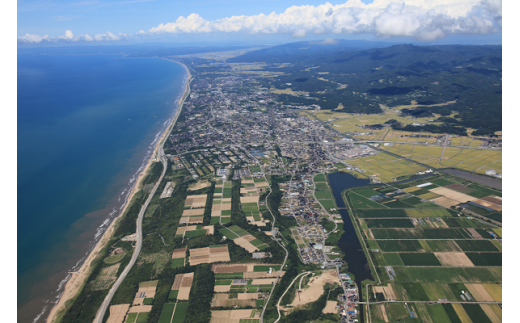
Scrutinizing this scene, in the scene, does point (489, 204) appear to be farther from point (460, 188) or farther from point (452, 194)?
point (460, 188)

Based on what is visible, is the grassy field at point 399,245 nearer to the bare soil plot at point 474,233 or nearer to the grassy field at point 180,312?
the bare soil plot at point 474,233

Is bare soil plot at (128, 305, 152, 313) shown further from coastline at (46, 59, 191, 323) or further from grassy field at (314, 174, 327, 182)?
grassy field at (314, 174, 327, 182)

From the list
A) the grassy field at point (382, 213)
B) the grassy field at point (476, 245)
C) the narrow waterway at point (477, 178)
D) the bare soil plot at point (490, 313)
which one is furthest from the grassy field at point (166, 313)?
the narrow waterway at point (477, 178)

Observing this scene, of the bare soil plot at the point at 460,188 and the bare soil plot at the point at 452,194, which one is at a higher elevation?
the bare soil plot at the point at 460,188

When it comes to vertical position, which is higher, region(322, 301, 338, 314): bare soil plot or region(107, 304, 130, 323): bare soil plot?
region(322, 301, 338, 314): bare soil plot

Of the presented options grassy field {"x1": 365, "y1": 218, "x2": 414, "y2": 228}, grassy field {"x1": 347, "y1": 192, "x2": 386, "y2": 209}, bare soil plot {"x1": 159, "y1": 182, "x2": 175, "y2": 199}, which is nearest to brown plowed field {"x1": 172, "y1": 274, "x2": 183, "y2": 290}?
bare soil plot {"x1": 159, "y1": 182, "x2": 175, "y2": 199}

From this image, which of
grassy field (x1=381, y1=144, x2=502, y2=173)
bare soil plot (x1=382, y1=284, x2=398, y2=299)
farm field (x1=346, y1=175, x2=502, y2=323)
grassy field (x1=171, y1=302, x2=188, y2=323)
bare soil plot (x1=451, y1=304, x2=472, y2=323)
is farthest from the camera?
grassy field (x1=381, y1=144, x2=502, y2=173)
